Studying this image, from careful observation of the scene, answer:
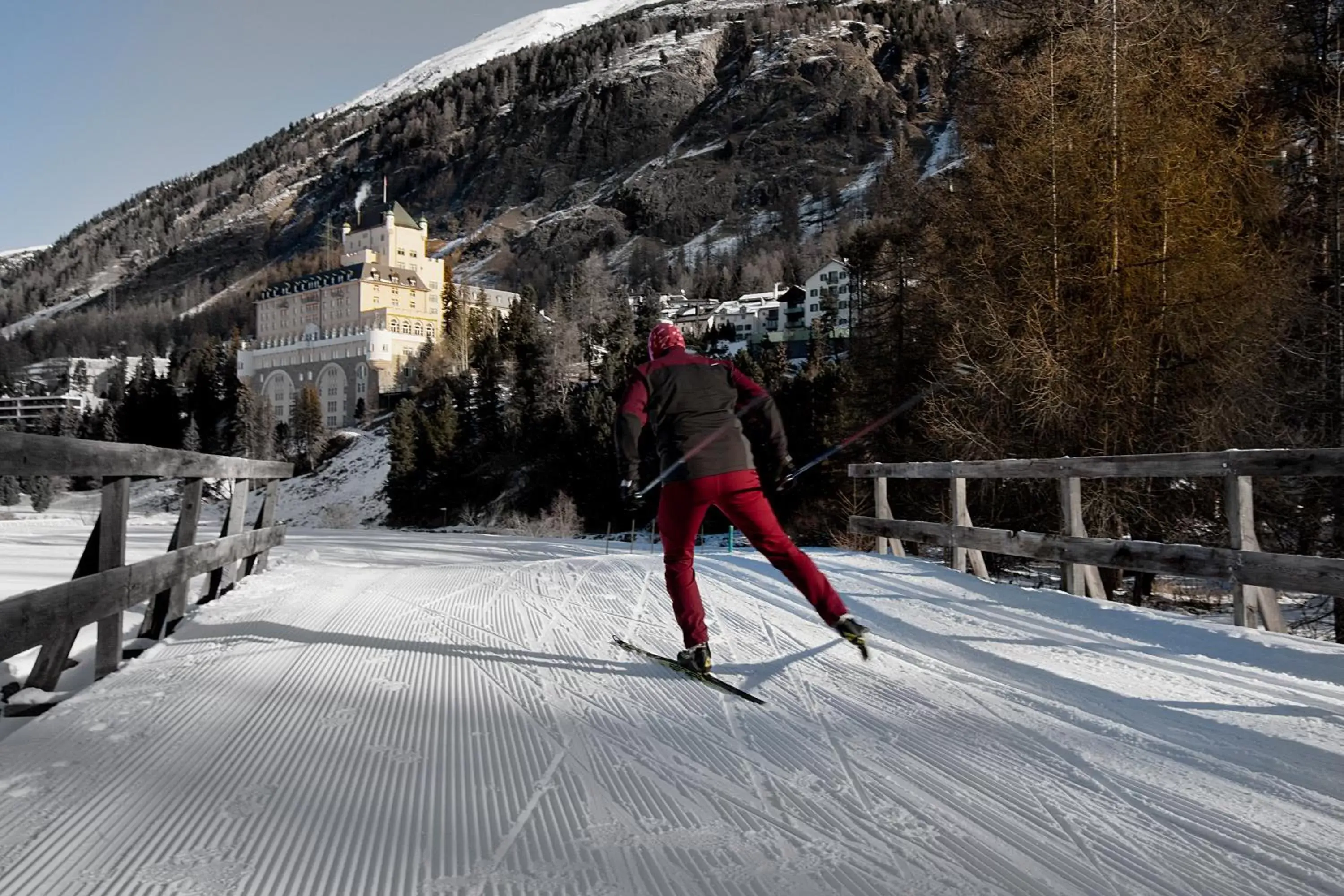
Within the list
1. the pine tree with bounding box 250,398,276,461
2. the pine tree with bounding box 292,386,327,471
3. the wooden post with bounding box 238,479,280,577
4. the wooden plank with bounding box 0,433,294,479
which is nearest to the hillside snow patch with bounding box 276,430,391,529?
the pine tree with bounding box 292,386,327,471

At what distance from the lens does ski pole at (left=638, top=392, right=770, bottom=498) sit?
4.46 metres

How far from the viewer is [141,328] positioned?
600 ft

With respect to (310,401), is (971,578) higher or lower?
lower

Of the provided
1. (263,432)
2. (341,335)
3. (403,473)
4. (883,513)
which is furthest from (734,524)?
(341,335)

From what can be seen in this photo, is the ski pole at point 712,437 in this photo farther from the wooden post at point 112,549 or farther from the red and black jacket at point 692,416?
the wooden post at point 112,549

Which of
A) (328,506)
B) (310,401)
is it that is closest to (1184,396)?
(328,506)

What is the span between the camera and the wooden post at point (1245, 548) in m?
5.34

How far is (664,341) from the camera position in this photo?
15.6 feet

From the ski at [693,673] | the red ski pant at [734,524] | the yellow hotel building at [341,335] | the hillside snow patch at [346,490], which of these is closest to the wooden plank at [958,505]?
the red ski pant at [734,524]

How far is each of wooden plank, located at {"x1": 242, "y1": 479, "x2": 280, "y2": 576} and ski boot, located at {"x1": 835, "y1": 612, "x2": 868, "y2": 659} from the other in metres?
5.30

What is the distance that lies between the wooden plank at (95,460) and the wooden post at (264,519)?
2.02m

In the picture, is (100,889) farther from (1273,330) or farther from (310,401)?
(310,401)

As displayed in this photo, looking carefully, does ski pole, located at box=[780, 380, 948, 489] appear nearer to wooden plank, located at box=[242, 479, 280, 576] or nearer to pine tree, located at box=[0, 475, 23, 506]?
pine tree, located at box=[0, 475, 23, 506]

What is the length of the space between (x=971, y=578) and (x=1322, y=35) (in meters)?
11.6
